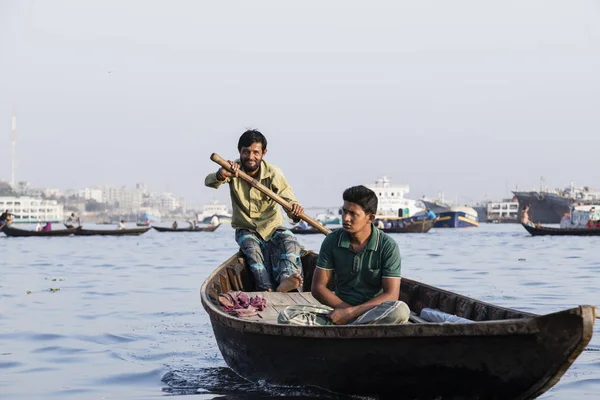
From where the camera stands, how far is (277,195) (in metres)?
8.12

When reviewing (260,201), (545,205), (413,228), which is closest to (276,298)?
(260,201)

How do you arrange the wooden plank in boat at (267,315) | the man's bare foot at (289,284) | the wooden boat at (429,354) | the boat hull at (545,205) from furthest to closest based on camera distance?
the boat hull at (545,205)
the man's bare foot at (289,284)
the wooden plank in boat at (267,315)
the wooden boat at (429,354)

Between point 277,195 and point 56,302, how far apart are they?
5724 mm

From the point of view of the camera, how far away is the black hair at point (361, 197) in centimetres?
525

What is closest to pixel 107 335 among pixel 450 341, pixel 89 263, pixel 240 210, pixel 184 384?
pixel 240 210

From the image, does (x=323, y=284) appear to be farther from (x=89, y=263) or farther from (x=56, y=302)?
(x=89, y=263)

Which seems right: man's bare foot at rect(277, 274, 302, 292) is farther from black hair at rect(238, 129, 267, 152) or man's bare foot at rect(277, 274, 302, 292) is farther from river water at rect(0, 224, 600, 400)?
black hair at rect(238, 129, 267, 152)

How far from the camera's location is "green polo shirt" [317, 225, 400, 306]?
535 centimetres

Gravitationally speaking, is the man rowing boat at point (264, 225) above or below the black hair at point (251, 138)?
below

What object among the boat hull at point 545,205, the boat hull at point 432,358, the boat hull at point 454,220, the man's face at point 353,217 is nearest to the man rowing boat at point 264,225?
the man's face at point 353,217

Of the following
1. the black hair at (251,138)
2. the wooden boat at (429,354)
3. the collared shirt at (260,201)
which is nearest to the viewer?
the wooden boat at (429,354)

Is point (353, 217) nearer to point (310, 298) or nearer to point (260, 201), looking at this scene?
point (310, 298)

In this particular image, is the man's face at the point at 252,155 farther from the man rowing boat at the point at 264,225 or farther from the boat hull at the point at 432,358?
the boat hull at the point at 432,358

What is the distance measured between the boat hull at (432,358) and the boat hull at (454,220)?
76412 mm
